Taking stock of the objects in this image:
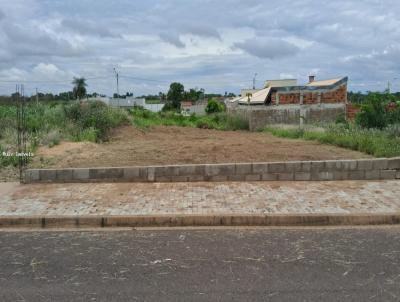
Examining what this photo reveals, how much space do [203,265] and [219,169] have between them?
4475 millimetres

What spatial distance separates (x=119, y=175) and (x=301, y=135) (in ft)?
36.8

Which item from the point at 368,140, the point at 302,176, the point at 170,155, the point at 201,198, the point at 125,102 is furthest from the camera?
the point at 125,102

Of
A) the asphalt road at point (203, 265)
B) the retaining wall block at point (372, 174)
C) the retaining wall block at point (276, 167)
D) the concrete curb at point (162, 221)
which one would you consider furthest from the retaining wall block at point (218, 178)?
the retaining wall block at point (372, 174)

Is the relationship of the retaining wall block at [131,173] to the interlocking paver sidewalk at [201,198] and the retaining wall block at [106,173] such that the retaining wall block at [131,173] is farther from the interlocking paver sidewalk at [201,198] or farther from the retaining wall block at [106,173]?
the interlocking paver sidewalk at [201,198]

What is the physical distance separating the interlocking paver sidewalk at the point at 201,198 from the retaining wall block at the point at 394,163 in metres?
0.44

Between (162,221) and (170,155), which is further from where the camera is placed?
(170,155)

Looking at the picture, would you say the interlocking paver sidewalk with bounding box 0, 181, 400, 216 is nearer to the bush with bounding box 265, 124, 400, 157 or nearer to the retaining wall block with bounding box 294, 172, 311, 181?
the retaining wall block with bounding box 294, 172, 311, 181

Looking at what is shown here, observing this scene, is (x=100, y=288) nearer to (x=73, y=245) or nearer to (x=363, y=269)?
(x=73, y=245)

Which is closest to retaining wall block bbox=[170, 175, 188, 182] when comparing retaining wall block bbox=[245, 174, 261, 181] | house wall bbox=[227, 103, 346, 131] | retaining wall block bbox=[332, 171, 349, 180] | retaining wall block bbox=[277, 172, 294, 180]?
retaining wall block bbox=[245, 174, 261, 181]

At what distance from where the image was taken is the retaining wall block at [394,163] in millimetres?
10008

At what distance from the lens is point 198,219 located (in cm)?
720

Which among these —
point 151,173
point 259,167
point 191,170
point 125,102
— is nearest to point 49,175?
point 151,173

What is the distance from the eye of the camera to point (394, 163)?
10.0 metres

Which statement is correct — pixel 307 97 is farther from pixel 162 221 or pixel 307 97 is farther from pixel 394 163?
pixel 162 221
